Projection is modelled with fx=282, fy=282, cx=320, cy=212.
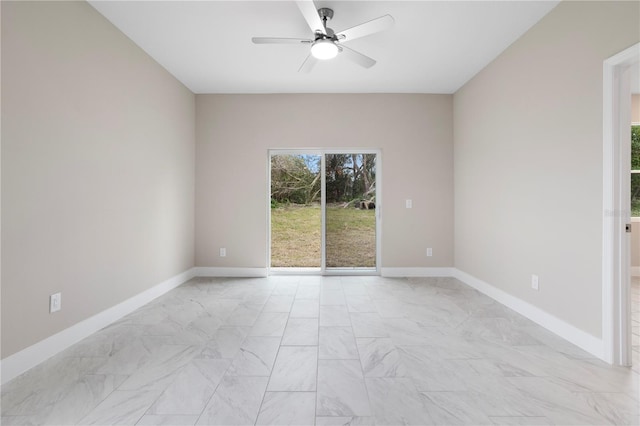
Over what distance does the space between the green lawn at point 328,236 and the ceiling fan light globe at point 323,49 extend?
2.29 metres

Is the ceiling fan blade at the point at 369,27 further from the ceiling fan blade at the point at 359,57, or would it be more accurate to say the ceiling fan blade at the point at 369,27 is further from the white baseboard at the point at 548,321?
the white baseboard at the point at 548,321

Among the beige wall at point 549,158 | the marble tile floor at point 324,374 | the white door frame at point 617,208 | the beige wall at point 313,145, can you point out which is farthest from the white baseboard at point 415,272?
the white door frame at point 617,208

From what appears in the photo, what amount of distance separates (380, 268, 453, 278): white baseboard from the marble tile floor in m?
1.31

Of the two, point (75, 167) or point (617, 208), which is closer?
point (617, 208)

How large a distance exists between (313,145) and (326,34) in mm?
1990

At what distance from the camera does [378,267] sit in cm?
439

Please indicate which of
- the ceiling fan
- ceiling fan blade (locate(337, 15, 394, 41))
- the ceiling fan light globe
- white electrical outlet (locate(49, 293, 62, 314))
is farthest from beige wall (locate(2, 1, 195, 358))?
ceiling fan blade (locate(337, 15, 394, 41))

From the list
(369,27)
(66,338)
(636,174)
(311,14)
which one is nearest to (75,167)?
(66,338)

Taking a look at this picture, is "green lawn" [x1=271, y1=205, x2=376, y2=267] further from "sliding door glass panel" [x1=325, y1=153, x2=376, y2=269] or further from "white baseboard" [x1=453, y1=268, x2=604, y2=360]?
"white baseboard" [x1=453, y1=268, x2=604, y2=360]

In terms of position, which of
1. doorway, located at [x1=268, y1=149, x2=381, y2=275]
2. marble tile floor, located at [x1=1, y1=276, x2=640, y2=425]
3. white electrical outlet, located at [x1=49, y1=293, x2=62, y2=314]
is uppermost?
doorway, located at [x1=268, y1=149, x2=381, y2=275]

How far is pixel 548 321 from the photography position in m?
2.46

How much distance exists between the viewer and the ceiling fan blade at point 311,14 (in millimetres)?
1980

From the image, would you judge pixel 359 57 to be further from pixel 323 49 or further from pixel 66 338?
pixel 66 338

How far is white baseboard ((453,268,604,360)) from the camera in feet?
6.81
